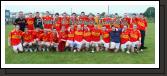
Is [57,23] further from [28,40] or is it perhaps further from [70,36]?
[28,40]

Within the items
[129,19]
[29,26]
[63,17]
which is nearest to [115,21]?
[129,19]

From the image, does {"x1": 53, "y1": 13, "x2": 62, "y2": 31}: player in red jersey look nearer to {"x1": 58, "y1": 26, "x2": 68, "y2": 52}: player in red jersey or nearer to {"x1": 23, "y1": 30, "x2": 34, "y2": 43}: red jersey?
{"x1": 58, "y1": 26, "x2": 68, "y2": 52}: player in red jersey

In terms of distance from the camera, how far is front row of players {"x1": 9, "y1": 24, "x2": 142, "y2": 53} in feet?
48.3

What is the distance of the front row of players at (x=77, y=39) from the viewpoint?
14711 mm

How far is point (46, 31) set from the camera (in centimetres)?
1490

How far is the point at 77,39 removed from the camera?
14.8m

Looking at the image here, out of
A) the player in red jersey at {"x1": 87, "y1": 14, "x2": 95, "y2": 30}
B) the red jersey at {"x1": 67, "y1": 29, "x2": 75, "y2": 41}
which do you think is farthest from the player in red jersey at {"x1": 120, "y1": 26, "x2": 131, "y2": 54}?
the red jersey at {"x1": 67, "y1": 29, "x2": 75, "y2": 41}

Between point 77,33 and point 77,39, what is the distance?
7.0 inches

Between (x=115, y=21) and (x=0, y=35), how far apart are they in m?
3.65

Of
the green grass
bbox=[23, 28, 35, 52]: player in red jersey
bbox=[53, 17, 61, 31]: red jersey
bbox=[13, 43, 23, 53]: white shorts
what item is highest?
bbox=[53, 17, 61, 31]: red jersey

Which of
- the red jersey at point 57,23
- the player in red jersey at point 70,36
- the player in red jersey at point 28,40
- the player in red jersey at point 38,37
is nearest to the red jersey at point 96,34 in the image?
the player in red jersey at point 70,36

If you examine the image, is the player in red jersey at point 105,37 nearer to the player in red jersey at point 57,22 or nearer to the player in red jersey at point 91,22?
the player in red jersey at point 91,22

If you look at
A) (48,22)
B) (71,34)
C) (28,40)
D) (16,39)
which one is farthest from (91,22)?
(16,39)

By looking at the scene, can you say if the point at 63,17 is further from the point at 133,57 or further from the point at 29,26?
the point at 133,57
